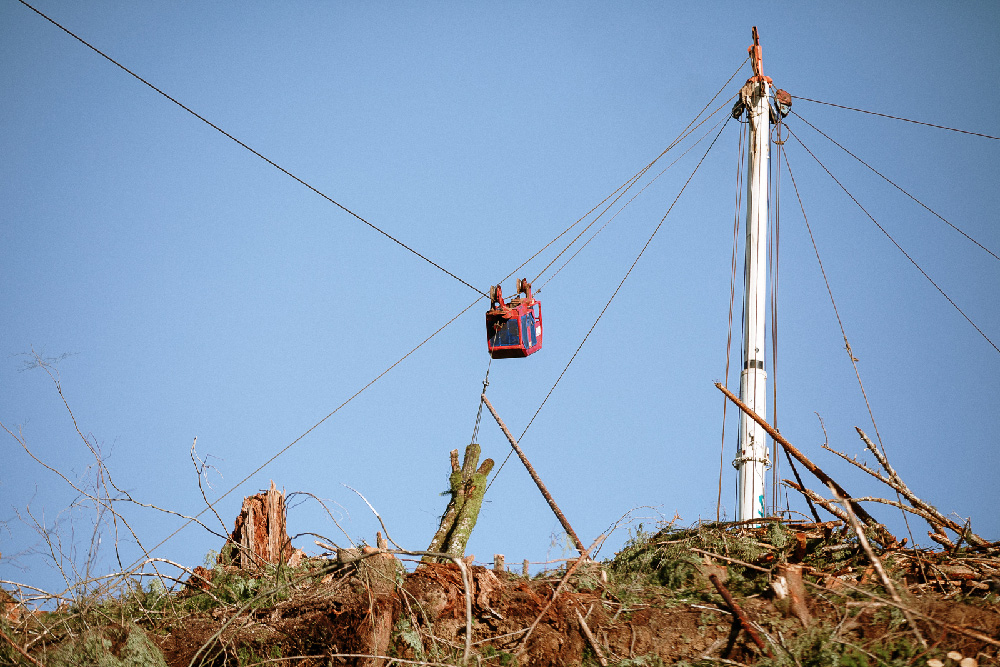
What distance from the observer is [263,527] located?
7227 millimetres

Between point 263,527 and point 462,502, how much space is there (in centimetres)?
214

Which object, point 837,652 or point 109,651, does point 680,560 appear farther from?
point 109,651

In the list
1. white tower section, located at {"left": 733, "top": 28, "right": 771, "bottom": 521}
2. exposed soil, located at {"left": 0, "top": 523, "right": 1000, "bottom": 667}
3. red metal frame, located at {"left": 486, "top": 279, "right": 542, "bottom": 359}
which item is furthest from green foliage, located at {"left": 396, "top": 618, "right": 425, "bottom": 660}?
red metal frame, located at {"left": 486, "top": 279, "right": 542, "bottom": 359}

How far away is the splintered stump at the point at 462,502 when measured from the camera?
8289 millimetres

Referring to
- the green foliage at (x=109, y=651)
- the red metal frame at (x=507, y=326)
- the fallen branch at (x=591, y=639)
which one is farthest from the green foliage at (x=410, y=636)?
the red metal frame at (x=507, y=326)

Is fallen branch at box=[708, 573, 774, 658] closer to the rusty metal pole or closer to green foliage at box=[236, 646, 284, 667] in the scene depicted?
the rusty metal pole

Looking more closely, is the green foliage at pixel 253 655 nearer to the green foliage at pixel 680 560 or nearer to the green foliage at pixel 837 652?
the green foliage at pixel 680 560

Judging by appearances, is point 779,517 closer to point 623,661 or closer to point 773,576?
point 773,576

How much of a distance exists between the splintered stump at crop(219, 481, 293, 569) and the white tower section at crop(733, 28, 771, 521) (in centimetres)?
540

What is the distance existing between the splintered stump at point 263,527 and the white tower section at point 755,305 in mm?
5397

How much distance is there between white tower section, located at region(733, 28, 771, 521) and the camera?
1067 cm

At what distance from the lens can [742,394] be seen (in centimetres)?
1148

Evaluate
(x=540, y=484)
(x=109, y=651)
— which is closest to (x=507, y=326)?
(x=540, y=484)

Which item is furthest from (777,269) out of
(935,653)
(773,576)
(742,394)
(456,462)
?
(935,653)
